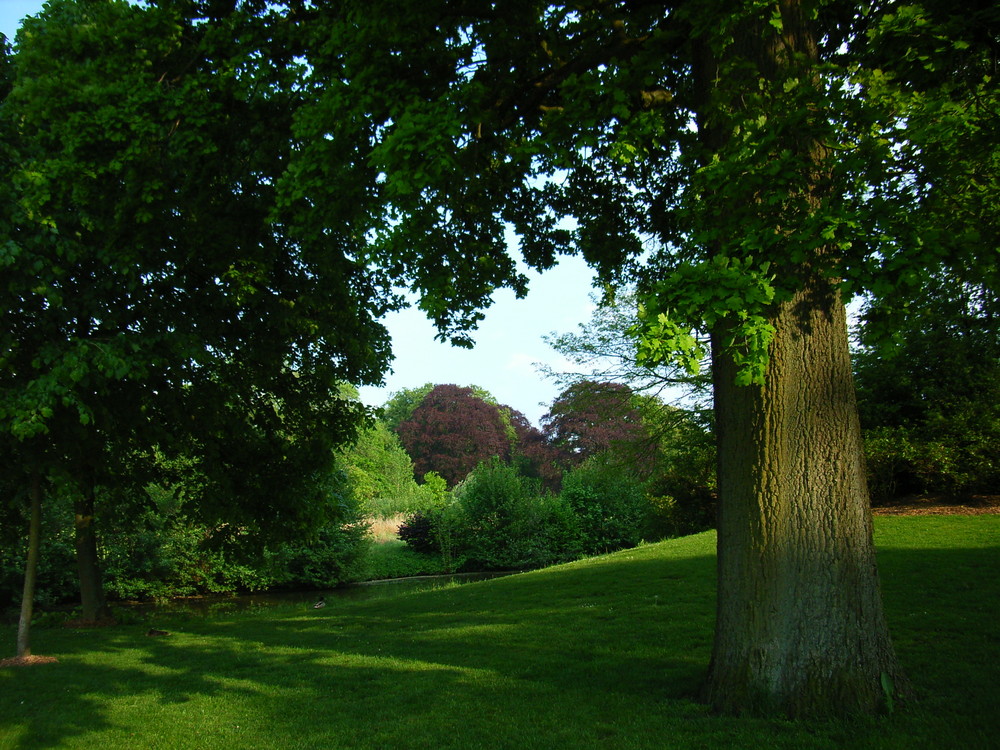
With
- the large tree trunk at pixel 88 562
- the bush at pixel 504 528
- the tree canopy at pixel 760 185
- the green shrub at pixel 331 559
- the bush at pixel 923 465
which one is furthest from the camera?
the bush at pixel 504 528

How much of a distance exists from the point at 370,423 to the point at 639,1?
28.4 ft

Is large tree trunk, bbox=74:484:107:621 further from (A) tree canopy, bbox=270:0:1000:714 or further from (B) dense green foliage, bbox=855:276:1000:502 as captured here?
(B) dense green foliage, bbox=855:276:1000:502

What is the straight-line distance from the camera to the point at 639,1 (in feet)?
21.5

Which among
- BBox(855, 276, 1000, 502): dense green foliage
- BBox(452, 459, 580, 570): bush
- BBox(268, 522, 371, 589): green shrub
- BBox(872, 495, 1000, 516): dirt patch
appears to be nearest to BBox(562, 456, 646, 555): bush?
BBox(452, 459, 580, 570): bush

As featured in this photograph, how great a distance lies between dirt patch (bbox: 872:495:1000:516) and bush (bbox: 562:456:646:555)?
1448 cm

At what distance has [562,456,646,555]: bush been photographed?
31297 mm

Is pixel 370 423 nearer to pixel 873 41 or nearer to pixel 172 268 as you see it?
pixel 172 268

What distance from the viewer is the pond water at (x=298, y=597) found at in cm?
2092

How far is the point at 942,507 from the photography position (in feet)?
52.8

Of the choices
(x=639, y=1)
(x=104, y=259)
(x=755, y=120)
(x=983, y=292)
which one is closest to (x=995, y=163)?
(x=755, y=120)

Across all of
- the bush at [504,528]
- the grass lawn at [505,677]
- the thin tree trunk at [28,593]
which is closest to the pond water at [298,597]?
→ the bush at [504,528]

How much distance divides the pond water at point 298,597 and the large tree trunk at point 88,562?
5334mm

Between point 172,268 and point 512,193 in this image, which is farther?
point 172,268

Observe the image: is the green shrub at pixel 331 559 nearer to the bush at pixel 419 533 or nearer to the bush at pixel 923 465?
the bush at pixel 419 533
